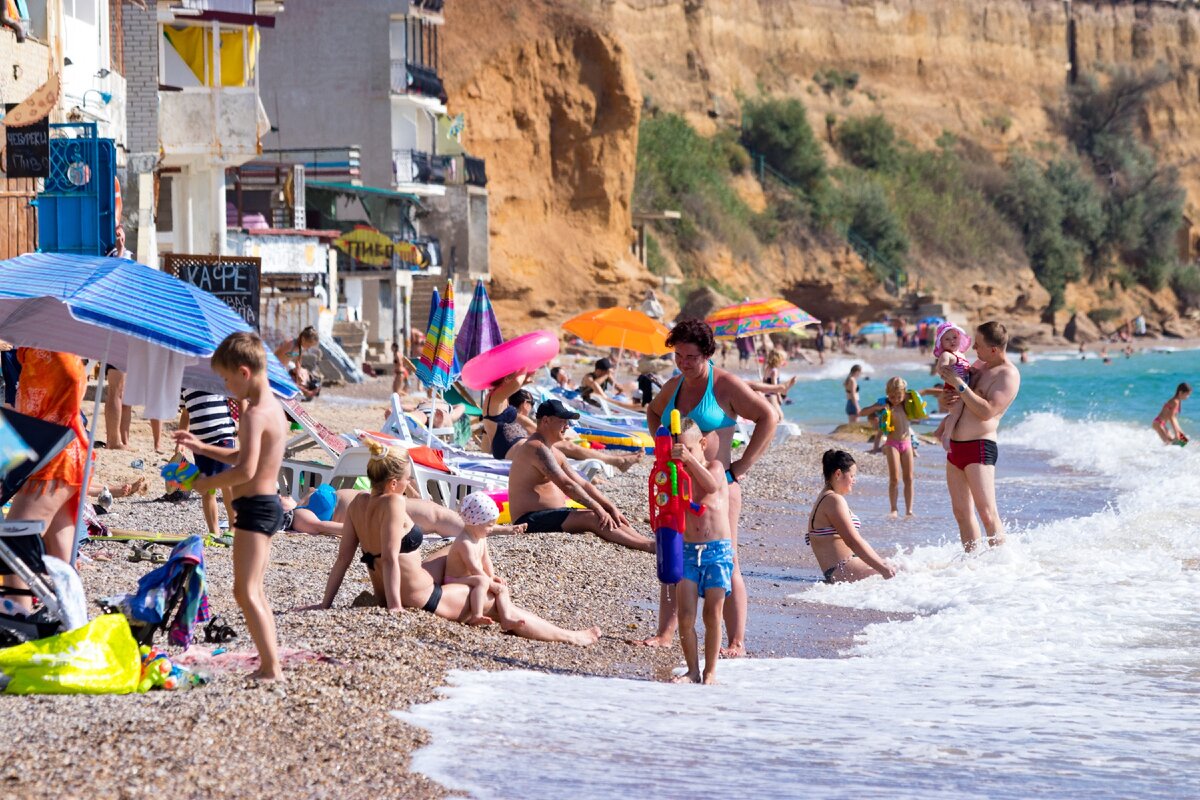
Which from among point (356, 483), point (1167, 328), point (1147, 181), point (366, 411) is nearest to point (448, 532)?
point (356, 483)

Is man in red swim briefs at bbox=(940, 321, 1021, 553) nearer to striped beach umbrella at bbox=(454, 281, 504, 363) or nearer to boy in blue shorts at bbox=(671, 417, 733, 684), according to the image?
boy in blue shorts at bbox=(671, 417, 733, 684)

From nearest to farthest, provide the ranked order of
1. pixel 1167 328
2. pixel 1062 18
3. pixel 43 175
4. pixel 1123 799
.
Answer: pixel 1123 799 → pixel 43 175 → pixel 1167 328 → pixel 1062 18

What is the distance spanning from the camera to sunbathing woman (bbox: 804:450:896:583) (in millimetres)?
9516

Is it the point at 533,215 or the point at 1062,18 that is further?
the point at 1062,18

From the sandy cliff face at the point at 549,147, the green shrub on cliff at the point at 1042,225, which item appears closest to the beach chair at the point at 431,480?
the sandy cliff face at the point at 549,147

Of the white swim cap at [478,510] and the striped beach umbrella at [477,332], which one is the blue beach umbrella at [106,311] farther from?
the striped beach umbrella at [477,332]

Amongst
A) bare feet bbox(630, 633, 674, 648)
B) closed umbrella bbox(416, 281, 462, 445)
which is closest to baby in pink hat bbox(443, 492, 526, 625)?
bare feet bbox(630, 633, 674, 648)

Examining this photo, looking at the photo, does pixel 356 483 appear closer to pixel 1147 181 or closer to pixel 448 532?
pixel 448 532

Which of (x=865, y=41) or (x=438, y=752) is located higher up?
(x=865, y=41)

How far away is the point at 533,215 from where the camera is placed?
4775 cm

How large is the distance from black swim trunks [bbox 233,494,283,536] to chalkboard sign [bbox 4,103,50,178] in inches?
378

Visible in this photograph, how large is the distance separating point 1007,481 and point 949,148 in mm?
65233

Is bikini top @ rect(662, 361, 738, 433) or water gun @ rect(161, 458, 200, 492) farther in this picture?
water gun @ rect(161, 458, 200, 492)

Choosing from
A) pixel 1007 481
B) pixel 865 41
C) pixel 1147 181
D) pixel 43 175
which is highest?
pixel 865 41
